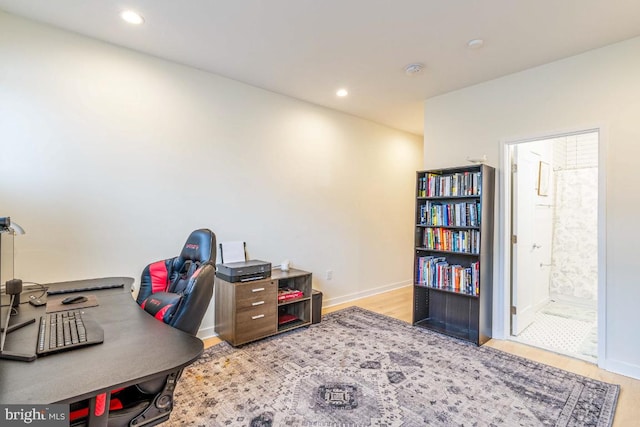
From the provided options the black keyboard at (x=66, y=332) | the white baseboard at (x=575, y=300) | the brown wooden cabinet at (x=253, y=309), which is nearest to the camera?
the black keyboard at (x=66, y=332)

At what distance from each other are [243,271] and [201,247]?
0.83 m

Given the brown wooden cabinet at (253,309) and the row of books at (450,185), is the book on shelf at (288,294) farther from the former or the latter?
the row of books at (450,185)

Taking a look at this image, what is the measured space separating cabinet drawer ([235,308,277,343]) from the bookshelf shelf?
5.24 ft

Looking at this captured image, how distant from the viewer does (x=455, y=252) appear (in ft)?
10.7

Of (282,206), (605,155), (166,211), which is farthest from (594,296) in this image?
(166,211)

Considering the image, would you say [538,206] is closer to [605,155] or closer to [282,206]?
[605,155]

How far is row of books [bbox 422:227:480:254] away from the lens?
3143 mm

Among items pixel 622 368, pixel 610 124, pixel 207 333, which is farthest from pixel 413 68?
pixel 207 333

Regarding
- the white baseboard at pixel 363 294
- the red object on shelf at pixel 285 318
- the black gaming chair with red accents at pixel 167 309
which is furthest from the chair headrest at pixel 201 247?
the white baseboard at pixel 363 294

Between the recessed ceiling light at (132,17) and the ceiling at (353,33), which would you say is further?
the recessed ceiling light at (132,17)

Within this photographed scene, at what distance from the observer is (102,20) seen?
235 cm

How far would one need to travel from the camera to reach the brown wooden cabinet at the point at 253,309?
9.57 ft

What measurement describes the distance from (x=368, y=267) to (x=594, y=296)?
3.06 m

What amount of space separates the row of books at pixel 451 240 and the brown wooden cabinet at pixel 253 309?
4.75 feet
